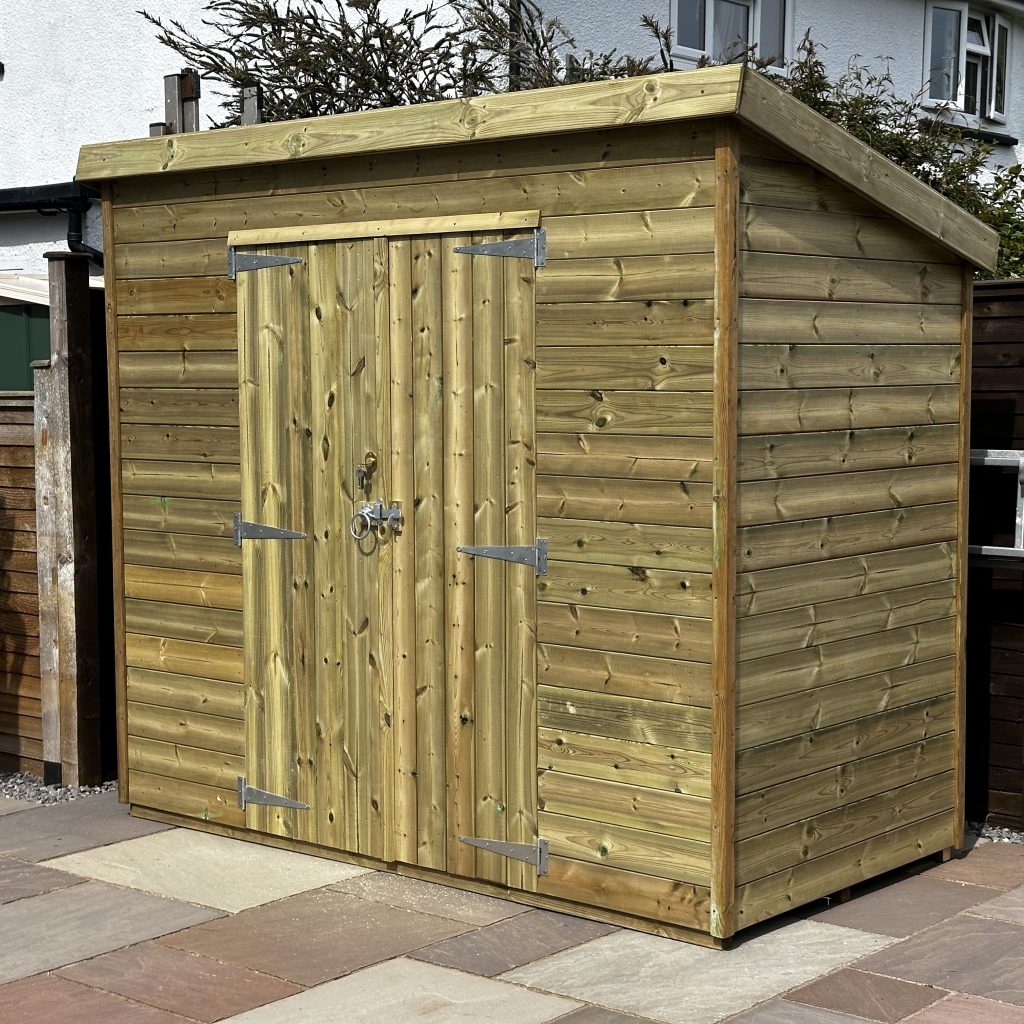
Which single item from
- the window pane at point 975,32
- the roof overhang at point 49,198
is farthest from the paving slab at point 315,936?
the window pane at point 975,32

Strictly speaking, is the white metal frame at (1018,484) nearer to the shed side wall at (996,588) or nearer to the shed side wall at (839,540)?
the shed side wall at (996,588)

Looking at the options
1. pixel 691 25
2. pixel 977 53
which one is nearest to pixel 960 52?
pixel 977 53

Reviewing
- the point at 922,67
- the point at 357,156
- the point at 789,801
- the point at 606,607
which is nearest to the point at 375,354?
the point at 357,156

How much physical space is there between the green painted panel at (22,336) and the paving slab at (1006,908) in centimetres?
652

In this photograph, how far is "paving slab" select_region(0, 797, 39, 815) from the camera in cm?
647

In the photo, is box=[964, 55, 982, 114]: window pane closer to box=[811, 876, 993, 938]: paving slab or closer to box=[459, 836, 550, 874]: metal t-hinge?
box=[811, 876, 993, 938]: paving slab

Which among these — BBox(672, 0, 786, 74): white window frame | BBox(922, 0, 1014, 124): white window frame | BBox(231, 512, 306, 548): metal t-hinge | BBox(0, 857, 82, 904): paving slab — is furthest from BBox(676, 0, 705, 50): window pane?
BBox(0, 857, 82, 904): paving slab

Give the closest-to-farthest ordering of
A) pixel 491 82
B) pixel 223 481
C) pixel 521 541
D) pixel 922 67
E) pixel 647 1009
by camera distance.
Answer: pixel 647 1009, pixel 521 541, pixel 223 481, pixel 491 82, pixel 922 67

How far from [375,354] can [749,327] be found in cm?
136

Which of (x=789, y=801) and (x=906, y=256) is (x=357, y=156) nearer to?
(x=906, y=256)

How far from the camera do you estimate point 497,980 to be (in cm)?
445

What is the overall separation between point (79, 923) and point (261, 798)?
3.08 feet

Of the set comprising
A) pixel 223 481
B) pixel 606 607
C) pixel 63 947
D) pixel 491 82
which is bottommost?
pixel 63 947

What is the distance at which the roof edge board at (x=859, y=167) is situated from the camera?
4492 mm
